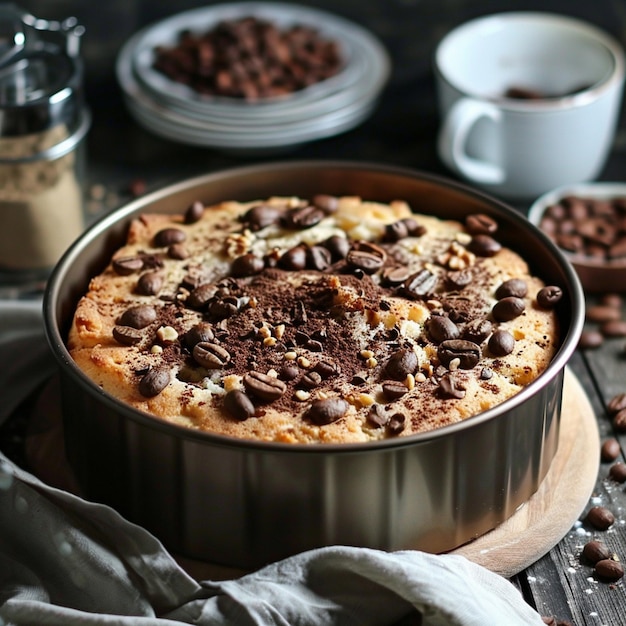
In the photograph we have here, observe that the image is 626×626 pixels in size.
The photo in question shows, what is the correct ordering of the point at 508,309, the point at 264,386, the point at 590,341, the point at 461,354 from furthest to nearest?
the point at 590,341
the point at 508,309
the point at 461,354
the point at 264,386

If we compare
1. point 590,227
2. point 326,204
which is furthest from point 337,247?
point 590,227

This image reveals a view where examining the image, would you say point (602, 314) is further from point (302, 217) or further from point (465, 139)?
point (302, 217)

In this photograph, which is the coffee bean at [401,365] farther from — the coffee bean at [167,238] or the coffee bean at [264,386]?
the coffee bean at [167,238]

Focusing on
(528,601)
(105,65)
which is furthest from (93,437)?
(105,65)

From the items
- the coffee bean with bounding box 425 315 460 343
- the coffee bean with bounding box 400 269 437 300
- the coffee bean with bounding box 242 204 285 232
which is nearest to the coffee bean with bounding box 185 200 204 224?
the coffee bean with bounding box 242 204 285 232

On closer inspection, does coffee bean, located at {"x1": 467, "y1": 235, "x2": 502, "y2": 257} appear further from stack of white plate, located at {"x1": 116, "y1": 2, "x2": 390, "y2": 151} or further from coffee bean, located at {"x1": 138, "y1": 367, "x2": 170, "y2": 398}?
stack of white plate, located at {"x1": 116, "y1": 2, "x2": 390, "y2": 151}

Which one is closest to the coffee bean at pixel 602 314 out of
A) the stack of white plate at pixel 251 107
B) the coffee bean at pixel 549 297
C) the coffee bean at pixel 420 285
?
the coffee bean at pixel 549 297

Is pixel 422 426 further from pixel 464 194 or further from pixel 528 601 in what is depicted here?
pixel 464 194
